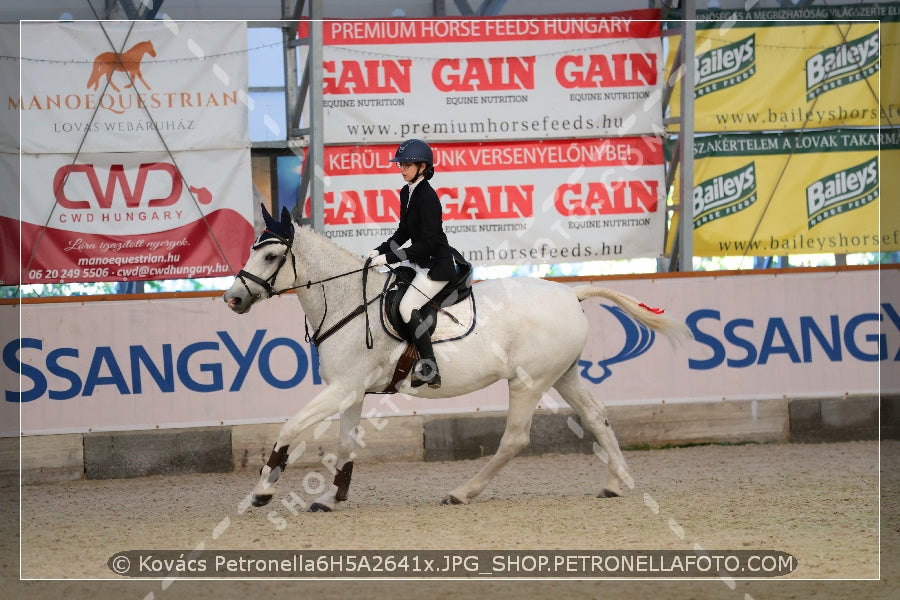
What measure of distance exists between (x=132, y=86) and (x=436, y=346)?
5680mm

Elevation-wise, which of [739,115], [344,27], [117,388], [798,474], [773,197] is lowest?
[798,474]

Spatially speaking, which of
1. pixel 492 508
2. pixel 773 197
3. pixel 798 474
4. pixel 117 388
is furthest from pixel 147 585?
pixel 773 197

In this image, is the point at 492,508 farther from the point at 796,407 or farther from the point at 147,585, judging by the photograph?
the point at 796,407

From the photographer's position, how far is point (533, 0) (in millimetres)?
14195

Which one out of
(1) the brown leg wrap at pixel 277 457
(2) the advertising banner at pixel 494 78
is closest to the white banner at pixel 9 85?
(2) the advertising banner at pixel 494 78

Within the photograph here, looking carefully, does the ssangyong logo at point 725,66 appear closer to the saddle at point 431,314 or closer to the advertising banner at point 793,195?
the advertising banner at point 793,195

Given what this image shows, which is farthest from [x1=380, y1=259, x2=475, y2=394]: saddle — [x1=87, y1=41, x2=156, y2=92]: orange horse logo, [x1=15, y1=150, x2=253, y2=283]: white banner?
[x1=87, y1=41, x2=156, y2=92]: orange horse logo

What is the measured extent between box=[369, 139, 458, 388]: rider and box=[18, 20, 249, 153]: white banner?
4494 millimetres

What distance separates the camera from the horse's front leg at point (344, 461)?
8633mm

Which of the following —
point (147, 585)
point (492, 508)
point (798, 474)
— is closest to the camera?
point (147, 585)

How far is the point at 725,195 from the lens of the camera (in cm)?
1350

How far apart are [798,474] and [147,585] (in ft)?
20.6

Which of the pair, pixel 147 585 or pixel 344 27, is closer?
pixel 147 585

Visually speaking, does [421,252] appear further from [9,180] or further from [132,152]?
[9,180]
